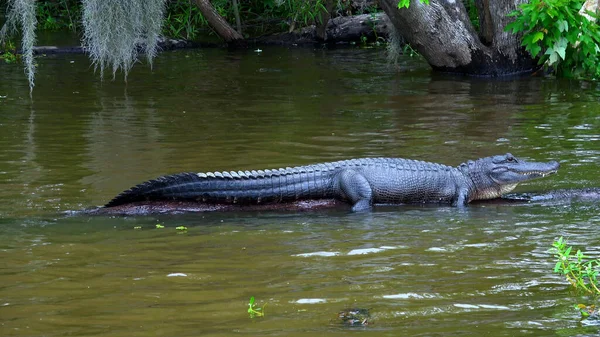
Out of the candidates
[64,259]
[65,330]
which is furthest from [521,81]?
[65,330]

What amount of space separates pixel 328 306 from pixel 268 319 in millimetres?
326

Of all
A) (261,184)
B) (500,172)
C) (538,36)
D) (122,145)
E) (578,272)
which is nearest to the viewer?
(578,272)

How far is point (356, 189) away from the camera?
6.69 meters

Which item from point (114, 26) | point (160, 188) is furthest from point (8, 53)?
point (160, 188)

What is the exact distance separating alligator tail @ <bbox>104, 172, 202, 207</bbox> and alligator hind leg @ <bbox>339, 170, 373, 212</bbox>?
1.10 m

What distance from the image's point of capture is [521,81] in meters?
12.7

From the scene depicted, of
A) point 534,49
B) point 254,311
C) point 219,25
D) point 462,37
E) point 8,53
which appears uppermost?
point 219,25

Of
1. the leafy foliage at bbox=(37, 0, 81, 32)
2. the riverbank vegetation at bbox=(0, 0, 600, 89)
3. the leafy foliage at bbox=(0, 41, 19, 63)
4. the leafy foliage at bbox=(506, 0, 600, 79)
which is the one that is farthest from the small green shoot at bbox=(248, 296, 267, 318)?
the leafy foliage at bbox=(37, 0, 81, 32)

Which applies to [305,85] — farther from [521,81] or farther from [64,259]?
[64,259]

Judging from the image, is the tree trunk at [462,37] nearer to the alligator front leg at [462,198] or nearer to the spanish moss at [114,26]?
the spanish moss at [114,26]

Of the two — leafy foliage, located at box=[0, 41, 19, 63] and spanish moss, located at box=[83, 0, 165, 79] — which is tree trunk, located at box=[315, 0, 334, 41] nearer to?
leafy foliage, located at box=[0, 41, 19, 63]

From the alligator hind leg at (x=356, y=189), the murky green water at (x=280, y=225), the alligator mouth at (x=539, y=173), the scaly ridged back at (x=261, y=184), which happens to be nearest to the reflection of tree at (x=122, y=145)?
the murky green water at (x=280, y=225)

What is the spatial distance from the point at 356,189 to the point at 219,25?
36.2 feet

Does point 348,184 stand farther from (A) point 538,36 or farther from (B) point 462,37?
(B) point 462,37
